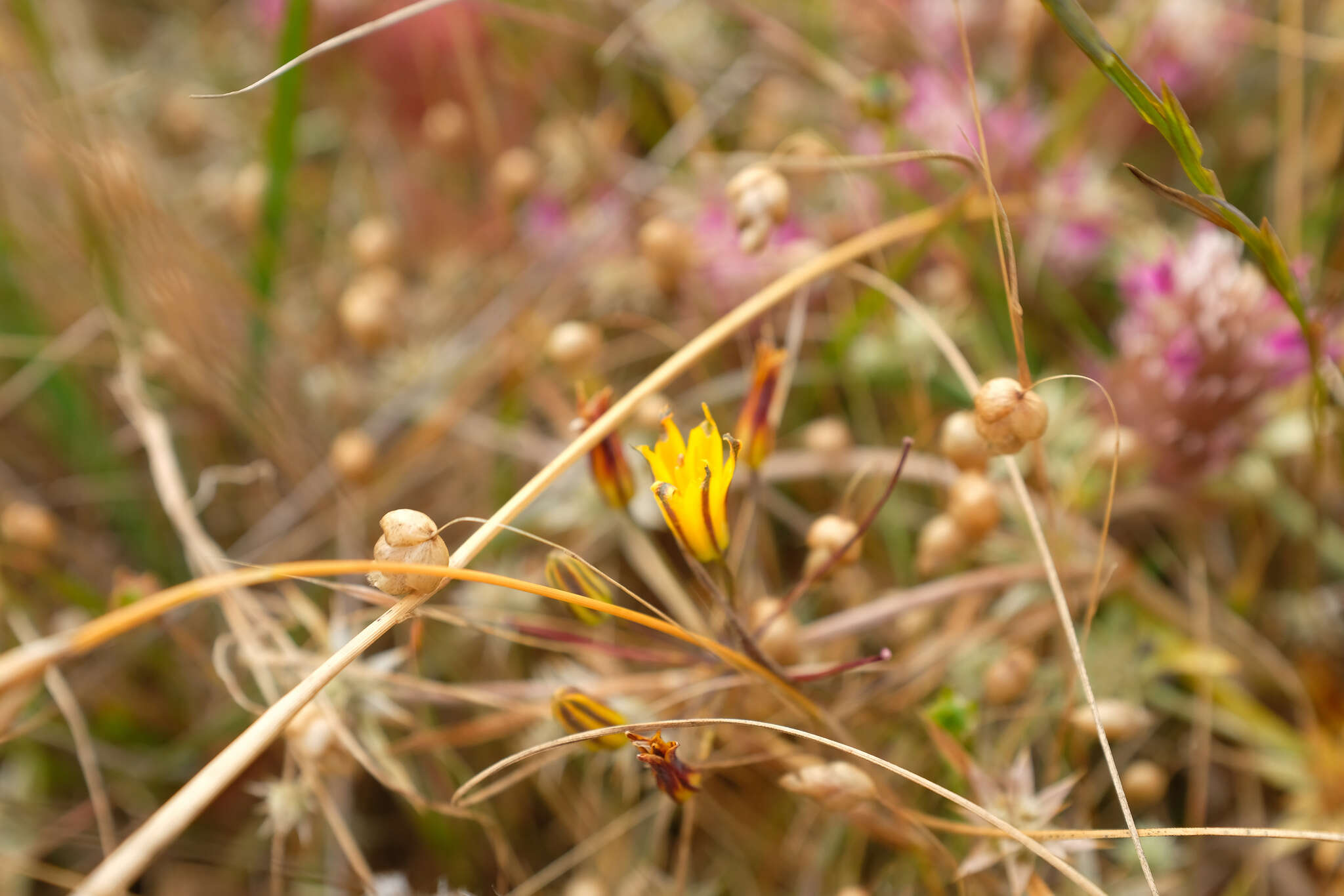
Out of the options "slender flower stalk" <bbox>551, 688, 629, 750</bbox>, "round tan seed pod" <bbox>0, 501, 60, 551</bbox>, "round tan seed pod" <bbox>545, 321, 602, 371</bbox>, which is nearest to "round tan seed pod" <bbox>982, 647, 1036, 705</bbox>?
"slender flower stalk" <bbox>551, 688, 629, 750</bbox>

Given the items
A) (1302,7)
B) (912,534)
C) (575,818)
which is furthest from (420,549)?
(1302,7)

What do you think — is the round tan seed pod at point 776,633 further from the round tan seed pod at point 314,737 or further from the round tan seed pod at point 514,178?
the round tan seed pod at point 514,178

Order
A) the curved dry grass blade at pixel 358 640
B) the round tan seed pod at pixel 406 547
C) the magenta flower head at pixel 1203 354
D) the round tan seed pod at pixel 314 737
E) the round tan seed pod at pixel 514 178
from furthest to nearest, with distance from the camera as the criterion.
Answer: the round tan seed pod at pixel 514 178 < the magenta flower head at pixel 1203 354 < the round tan seed pod at pixel 314 737 < the round tan seed pod at pixel 406 547 < the curved dry grass blade at pixel 358 640

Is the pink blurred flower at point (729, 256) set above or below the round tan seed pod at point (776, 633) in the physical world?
above

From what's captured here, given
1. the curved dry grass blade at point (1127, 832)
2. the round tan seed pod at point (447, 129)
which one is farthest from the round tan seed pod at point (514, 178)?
the curved dry grass blade at point (1127, 832)

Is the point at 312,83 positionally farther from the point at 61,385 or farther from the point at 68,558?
the point at 68,558

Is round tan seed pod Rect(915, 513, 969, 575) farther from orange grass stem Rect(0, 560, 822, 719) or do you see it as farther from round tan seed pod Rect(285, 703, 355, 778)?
round tan seed pod Rect(285, 703, 355, 778)
